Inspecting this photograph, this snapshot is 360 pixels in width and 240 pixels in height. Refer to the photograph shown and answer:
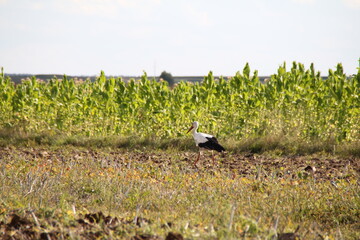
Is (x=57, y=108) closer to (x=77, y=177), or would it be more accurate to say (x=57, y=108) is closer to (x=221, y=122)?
(x=221, y=122)

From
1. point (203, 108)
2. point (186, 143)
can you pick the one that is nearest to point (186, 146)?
point (186, 143)

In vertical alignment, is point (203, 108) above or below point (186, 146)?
above

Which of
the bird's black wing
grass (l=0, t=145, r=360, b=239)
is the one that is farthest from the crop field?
the bird's black wing

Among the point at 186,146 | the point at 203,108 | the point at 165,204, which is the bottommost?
the point at 186,146

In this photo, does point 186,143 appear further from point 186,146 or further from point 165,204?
point 165,204

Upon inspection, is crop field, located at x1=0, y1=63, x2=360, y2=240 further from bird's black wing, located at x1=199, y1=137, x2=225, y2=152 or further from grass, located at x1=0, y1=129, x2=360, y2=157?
bird's black wing, located at x1=199, y1=137, x2=225, y2=152

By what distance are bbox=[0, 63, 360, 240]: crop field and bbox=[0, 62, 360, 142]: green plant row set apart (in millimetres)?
35

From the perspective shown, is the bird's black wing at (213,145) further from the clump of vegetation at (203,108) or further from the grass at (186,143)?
the clump of vegetation at (203,108)

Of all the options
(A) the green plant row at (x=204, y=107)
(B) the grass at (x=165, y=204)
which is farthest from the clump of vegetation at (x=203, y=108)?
(B) the grass at (x=165, y=204)

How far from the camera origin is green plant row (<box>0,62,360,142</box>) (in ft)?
50.1

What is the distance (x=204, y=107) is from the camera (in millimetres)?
16578

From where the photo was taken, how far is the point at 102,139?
49.0ft

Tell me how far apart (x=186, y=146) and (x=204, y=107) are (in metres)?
2.49

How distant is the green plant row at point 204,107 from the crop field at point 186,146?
Answer: 0.03 metres
